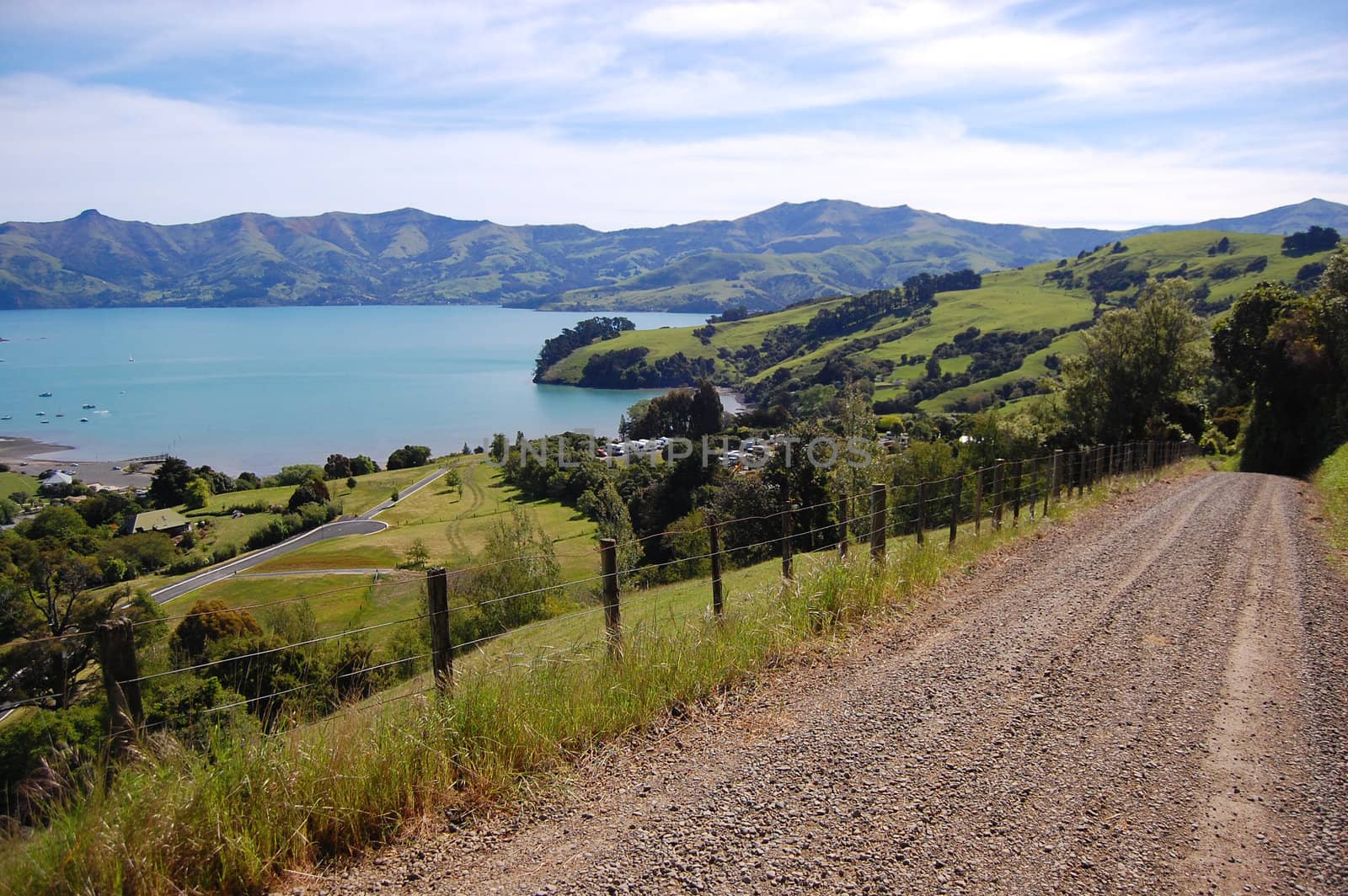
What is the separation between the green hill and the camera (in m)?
127

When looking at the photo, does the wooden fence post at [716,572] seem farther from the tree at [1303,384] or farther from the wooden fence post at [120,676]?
the tree at [1303,384]

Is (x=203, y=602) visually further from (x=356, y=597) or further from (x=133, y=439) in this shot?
(x=133, y=439)

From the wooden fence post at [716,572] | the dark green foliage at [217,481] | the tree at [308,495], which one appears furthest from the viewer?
the dark green foliage at [217,481]

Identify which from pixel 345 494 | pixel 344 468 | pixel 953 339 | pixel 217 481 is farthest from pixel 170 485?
pixel 953 339

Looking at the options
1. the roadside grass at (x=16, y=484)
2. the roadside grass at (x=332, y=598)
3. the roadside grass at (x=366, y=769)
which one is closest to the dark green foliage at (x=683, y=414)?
the roadside grass at (x=332, y=598)

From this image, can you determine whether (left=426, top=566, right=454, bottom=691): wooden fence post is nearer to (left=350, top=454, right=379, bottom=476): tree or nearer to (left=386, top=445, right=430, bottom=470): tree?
(left=350, top=454, right=379, bottom=476): tree

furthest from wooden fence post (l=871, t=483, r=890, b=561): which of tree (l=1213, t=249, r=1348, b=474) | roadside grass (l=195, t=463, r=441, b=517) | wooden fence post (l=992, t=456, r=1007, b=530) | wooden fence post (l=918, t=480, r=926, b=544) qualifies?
roadside grass (l=195, t=463, r=441, b=517)

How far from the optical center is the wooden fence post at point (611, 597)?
21.1 feet

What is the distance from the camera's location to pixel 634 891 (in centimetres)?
369

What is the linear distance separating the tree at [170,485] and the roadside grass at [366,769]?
8565 cm

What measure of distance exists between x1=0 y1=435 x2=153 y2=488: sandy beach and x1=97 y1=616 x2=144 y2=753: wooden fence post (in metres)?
97.2

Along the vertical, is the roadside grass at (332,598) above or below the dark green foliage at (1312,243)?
below

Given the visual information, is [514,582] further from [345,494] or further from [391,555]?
[345,494]

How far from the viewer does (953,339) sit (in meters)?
151
